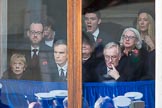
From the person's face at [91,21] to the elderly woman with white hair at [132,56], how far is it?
19cm

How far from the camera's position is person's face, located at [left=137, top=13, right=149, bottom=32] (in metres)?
2.84

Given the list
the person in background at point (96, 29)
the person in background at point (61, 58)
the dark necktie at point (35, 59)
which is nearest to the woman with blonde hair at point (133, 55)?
the person in background at point (96, 29)

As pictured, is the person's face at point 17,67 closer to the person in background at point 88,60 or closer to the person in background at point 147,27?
the person in background at point 88,60

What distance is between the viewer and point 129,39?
2.87m

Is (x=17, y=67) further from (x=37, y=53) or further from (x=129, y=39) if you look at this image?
(x=129, y=39)

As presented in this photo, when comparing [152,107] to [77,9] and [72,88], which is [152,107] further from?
[77,9]

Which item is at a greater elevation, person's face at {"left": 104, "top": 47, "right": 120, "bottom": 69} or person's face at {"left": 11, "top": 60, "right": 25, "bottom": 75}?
person's face at {"left": 104, "top": 47, "right": 120, "bottom": 69}

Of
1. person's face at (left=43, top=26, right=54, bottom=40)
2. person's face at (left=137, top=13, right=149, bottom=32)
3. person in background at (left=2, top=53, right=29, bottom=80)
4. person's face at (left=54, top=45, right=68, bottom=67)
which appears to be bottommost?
person in background at (left=2, top=53, right=29, bottom=80)

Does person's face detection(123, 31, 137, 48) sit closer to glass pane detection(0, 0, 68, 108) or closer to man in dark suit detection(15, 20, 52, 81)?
glass pane detection(0, 0, 68, 108)

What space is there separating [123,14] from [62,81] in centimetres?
60

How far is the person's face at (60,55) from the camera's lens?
2918 mm

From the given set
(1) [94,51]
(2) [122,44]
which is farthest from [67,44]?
(2) [122,44]

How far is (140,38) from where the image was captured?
2855mm

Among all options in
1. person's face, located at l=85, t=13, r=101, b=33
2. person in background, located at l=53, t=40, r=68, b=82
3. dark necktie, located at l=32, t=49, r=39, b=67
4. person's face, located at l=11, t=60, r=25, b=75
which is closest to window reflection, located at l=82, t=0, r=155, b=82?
person's face, located at l=85, t=13, r=101, b=33
